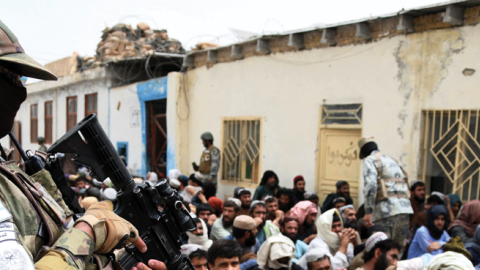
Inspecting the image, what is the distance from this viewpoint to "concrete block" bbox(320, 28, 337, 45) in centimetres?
599

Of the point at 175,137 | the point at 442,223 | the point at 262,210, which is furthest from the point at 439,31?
the point at 175,137

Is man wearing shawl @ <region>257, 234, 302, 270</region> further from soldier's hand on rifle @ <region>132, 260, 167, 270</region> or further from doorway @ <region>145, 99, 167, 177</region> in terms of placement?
doorway @ <region>145, 99, 167, 177</region>

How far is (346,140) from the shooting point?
5.98 metres

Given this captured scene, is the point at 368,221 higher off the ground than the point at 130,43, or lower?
lower

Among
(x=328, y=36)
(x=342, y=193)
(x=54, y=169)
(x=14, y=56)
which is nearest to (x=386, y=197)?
(x=342, y=193)

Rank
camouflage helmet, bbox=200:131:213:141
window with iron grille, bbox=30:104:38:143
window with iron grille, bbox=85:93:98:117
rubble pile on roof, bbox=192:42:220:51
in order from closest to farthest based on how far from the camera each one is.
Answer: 1. camouflage helmet, bbox=200:131:213:141
2. rubble pile on roof, bbox=192:42:220:51
3. window with iron grille, bbox=85:93:98:117
4. window with iron grille, bbox=30:104:38:143

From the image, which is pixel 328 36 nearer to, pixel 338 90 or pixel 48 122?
pixel 338 90

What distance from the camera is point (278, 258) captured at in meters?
3.33

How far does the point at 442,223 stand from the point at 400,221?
42 cm

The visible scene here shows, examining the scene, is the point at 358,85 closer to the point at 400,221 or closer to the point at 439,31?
the point at 439,31

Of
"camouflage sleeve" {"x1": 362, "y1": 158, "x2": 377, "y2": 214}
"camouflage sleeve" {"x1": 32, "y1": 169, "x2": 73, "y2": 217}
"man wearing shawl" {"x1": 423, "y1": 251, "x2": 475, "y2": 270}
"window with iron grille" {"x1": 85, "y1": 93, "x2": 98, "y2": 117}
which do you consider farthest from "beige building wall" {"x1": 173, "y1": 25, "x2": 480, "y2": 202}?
"window with iron grille" {"x1": 85, "y1": 93, "x2": 98, "y2": 117}

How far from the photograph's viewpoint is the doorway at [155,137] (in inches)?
397

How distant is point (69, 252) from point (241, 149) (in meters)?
6.39

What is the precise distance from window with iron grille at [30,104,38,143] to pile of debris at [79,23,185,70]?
4.53 metres
